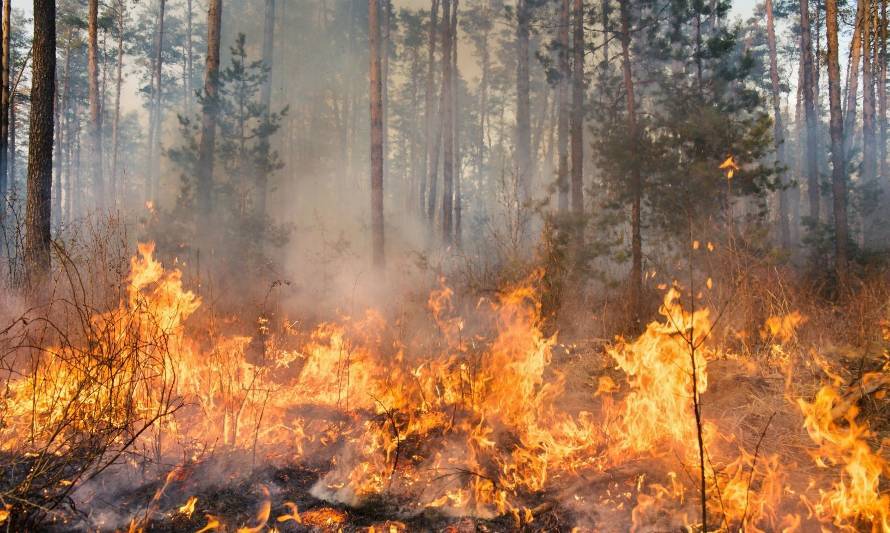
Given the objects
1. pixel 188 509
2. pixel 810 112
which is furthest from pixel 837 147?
pixel 188 509

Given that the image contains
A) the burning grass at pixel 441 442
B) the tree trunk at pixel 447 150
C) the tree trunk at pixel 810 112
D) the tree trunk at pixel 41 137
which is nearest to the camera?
the burning grass at pixel 441 442

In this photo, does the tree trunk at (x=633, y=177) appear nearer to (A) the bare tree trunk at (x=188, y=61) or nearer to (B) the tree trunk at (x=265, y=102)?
(B) the tree trunk at (x=265, y=102)

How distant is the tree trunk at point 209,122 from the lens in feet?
42.4

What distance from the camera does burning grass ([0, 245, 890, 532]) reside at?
121 inches

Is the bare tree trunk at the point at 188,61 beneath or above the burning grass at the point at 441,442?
above

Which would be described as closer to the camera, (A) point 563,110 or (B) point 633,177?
(B) point 633,177

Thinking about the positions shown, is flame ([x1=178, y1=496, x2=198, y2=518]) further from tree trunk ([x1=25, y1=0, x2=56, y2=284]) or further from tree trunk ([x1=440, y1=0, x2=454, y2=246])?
tree trunk ([x1=440, y1=0, x2=454, y2=246])

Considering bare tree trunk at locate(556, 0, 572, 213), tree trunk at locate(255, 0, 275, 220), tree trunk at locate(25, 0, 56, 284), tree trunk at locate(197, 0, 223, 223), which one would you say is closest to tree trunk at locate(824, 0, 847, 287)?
bare tree trunk at locate(556, 0, 572, 213)

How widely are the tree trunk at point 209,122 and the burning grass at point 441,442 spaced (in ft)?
26.0

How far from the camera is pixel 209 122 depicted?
42.8 feet

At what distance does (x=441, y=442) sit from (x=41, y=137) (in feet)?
27.3

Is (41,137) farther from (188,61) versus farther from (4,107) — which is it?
(188,61)

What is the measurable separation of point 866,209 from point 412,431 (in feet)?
67.4

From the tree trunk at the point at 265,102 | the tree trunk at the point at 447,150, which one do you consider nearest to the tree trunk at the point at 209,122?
the tree trunk at the point at 265,102
